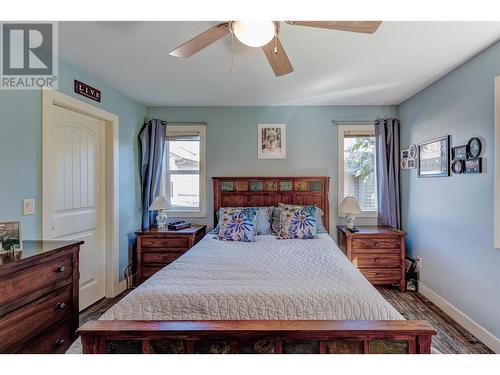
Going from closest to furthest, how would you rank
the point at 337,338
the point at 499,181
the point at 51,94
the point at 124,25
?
1. the point at 337,338
2. the point at 124,25
3. the point at 499,181
4. the point at 51,94

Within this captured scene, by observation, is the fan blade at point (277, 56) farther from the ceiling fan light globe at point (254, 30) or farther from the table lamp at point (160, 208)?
the table lamp at point (160, 208)

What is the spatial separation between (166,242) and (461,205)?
3225mm

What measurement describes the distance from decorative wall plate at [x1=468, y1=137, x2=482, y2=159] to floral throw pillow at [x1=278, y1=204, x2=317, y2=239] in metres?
1.57

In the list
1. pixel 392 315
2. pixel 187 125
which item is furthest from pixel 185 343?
pixel 187 125

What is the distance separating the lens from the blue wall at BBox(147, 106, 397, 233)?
3623mm

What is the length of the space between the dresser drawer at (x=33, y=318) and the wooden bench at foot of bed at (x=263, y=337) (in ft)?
1.88

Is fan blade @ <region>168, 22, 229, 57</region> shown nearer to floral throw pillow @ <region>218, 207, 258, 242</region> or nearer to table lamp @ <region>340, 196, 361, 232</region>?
floral throw pillow @ <region>218, 207, 258, 242</region>

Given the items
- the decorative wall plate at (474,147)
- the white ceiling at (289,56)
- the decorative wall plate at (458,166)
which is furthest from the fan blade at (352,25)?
the decorative wall plate at (458,166)

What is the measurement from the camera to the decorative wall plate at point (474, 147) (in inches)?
83.5

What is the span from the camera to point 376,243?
3.12 meters

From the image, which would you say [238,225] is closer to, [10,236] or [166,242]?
[166,242]
